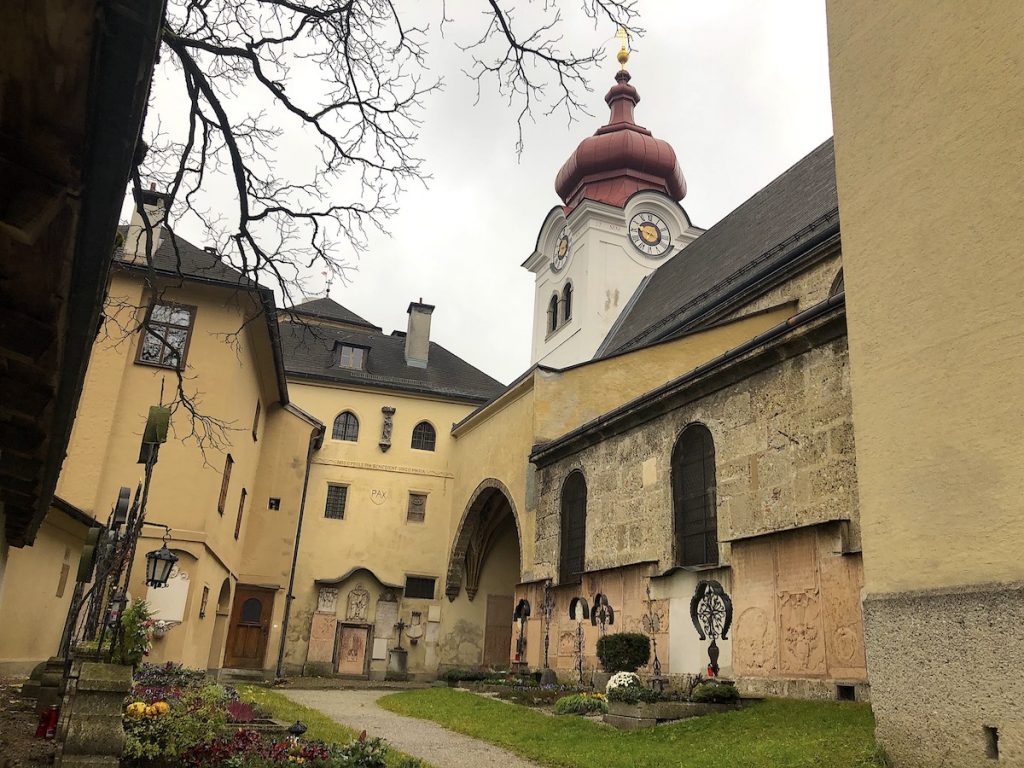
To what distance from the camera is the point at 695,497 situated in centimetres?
1434

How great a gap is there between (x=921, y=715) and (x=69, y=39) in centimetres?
660

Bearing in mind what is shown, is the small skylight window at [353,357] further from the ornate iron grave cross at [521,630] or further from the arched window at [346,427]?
the ornate iron grave cross at [521,630]

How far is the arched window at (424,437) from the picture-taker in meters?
30.0

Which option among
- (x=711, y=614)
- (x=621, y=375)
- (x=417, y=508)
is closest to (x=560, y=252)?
(x=417, y=508)

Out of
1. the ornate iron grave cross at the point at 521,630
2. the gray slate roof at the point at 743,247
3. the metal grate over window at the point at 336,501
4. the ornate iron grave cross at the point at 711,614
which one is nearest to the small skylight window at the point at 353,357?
the metal grate over window at the point at 336,501

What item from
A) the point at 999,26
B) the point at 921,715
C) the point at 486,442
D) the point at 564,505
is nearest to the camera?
the point at 921,715

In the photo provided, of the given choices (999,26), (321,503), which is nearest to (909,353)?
(999,26)

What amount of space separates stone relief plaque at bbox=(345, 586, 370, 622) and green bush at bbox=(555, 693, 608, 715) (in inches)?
600

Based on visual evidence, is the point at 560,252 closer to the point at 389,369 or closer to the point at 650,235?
the point at 650,235

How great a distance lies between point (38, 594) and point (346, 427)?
16754 millimetres

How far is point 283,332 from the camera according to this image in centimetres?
3244

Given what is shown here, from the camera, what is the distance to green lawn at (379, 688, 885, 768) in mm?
7418

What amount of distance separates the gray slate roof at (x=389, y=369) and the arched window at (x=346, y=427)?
125 cm

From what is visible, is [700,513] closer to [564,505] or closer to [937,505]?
[564,505]
